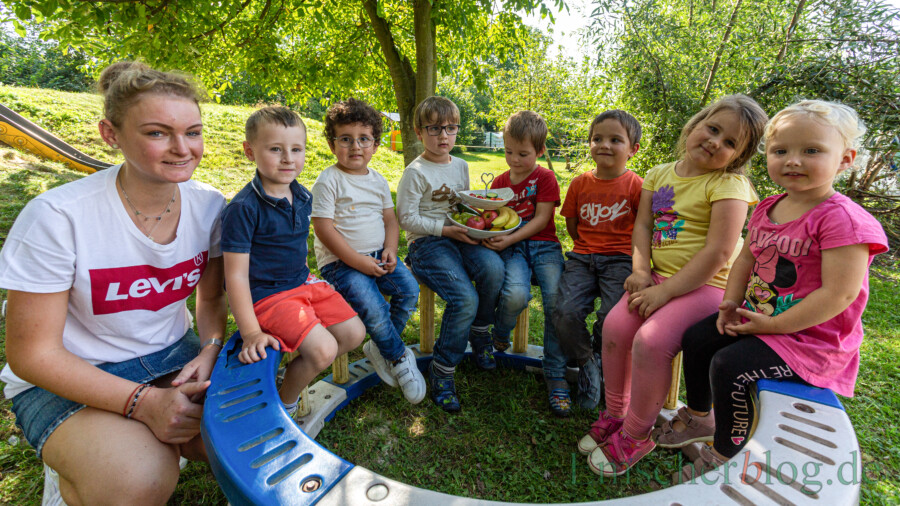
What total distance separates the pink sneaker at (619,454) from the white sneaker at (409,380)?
94cm

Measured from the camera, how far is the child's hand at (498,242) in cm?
271

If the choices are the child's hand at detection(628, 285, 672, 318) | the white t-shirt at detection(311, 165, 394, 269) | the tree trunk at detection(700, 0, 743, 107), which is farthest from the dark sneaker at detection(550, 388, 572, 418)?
the tree trunk at detection(700, 0, 743, 107)

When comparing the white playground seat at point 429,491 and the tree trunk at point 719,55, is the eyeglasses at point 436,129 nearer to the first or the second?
the white playground seat at point 429,491

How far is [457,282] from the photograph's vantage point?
101 inches

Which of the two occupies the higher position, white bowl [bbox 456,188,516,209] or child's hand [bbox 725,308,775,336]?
white bowl [bbox 456,188,516,209]

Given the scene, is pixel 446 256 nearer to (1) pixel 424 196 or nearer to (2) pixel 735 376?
(1) pixel 424 196

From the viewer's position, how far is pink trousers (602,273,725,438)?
199 centimetres

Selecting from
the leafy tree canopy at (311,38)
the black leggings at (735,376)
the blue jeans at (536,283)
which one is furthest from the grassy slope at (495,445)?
the leafy tree canopy at (311,38)

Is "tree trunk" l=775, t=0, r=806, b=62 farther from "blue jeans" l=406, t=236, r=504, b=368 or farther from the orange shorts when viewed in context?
the orange shorts

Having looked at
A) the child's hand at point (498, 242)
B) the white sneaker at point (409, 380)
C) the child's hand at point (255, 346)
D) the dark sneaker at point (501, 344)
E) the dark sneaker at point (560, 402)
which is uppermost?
the child's hand at point (498, 242)

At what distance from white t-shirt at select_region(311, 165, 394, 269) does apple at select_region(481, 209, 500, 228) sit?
2.04 ft

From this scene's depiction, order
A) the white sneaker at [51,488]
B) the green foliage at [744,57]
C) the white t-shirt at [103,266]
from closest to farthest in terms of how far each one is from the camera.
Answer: the white t-shirt at [103,266] → the white sneaker at [51,488] → the green foliage at [744,57]

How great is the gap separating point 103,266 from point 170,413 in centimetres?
56

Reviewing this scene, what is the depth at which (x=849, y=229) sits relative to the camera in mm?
1502
